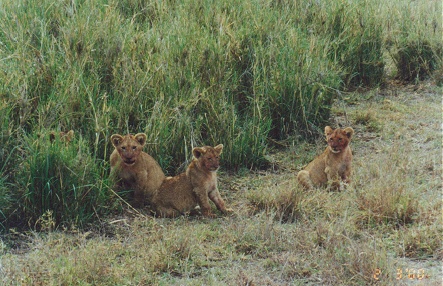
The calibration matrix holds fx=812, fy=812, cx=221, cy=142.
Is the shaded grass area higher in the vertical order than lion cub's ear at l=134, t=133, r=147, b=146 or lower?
lower

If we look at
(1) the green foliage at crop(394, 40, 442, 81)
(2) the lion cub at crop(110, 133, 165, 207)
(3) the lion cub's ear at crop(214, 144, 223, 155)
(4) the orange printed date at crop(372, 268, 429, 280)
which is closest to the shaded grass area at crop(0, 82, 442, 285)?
(4) the orange printed date at crop(372, 268, 429, 280)

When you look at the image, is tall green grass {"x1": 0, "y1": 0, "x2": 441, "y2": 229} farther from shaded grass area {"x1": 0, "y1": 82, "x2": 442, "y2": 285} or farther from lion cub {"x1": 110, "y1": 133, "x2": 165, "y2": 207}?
shaded grass area {"x1": 0, "y1": 82, "x2": 442, "y2": 285}

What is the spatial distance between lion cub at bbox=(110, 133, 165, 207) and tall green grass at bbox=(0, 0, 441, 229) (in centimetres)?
16

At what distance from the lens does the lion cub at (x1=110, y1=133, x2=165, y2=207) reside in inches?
265

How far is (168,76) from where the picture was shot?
7.80 m

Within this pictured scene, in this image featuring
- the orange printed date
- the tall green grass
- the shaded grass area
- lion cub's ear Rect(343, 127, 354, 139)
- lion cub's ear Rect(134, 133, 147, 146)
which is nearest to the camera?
the orange printed date

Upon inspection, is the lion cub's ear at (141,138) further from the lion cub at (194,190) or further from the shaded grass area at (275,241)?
the shaded grass area at (275,241)

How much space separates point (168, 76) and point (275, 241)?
262 cm

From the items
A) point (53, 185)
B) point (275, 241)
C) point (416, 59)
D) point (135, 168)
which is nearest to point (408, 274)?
point (275, 241)

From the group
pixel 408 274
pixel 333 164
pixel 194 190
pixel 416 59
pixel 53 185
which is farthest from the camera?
pixel 416 59

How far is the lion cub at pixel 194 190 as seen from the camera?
6.64 m

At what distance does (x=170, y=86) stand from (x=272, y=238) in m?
2.45

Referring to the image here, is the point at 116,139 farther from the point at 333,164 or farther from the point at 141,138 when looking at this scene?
the point at 333,164

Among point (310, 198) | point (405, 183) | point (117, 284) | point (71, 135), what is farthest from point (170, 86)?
point (117, 284)
